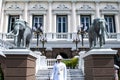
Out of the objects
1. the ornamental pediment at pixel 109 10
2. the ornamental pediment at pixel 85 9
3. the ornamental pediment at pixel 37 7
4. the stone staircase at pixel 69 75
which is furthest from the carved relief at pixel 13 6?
the stone staircase at pixel 69 75

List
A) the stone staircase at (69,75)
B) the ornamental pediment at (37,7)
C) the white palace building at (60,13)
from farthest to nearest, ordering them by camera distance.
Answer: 1. the ornamental pediment at (37,7)
2. the white palace building at (60,13)
3. the stone staircase at (69,75)

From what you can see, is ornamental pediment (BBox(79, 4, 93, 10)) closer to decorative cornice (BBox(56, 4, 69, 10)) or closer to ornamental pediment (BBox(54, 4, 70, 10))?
ornamental pediment (BBox(54, 4, 70, 10))

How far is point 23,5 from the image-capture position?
26.6 meters

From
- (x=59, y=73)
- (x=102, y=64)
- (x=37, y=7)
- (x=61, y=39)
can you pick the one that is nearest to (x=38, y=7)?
(x=37, y=7)

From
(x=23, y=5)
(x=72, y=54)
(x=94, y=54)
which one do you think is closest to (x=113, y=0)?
(x=72, y=54)

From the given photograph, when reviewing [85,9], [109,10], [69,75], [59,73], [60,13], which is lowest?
[69,75]

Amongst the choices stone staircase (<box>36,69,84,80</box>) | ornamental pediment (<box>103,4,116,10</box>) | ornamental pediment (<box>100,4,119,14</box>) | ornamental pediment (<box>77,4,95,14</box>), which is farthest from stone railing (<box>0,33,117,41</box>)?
stone staircase (<box>36,69,84,80</box>)

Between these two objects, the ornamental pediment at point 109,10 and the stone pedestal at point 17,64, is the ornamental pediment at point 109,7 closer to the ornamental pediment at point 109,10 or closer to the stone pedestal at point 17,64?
the ornamental pediment at point 109,10

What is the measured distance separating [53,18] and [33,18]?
8.70 feet

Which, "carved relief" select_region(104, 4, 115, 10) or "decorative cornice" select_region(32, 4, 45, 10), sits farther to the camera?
"carved relief" select_region(104, 4, 115, 10)

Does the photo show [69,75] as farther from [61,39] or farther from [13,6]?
[13,6]

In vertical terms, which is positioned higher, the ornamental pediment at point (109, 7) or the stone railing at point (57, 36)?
the ornamental pediment at point (109, 7)

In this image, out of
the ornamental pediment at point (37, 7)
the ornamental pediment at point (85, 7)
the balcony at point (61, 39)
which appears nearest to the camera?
the balcony at point (61, 39)

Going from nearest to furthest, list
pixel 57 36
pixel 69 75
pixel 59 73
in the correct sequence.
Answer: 1. pixel 59 73
2. pixel 69 75
3. pixel 57 36
